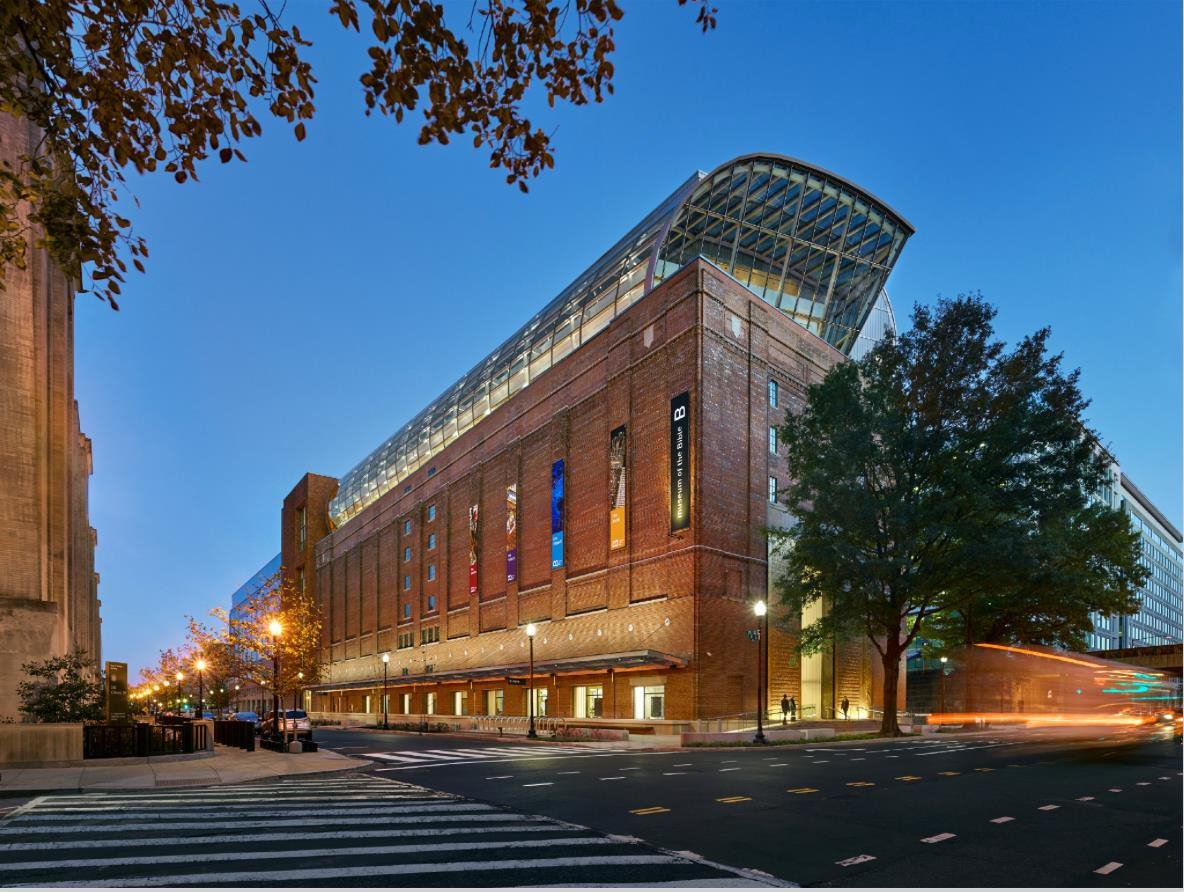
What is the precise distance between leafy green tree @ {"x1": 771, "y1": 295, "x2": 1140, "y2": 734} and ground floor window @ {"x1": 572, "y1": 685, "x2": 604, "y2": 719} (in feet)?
38.5

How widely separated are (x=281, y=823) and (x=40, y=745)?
13.8 meters

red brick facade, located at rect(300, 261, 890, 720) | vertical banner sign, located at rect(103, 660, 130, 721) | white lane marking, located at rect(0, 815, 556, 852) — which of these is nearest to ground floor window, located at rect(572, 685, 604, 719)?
red brick facade, located at rect(300, 261, 890, 720)

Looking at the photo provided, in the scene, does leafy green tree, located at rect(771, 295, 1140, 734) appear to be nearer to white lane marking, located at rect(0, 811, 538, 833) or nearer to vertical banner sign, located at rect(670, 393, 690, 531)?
vertical banner sign, located at rect(670, 393, 690, 531)

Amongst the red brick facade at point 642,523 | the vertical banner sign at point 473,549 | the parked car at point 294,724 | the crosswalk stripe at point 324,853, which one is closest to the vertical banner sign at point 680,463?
the red brick facade at point 642,523

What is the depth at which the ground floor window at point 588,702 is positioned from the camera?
46438 mm

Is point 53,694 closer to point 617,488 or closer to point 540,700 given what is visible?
point 617,488

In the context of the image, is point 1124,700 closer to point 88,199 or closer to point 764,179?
point 764,179

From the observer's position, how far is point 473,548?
6538cm

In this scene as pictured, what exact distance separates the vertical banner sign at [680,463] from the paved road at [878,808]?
633 inches

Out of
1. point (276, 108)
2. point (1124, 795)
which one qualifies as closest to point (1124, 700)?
point (1124, 795)

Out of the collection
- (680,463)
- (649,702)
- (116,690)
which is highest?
(680,463)

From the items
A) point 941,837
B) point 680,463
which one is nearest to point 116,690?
point 941,837

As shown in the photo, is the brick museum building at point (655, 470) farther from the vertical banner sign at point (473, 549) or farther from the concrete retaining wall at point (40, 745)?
the concrete retaining wall at point (40, 745)

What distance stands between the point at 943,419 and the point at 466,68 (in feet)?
132
